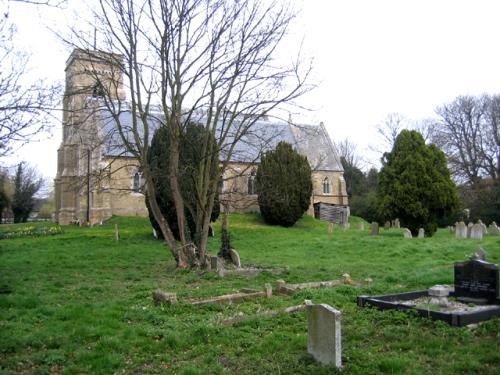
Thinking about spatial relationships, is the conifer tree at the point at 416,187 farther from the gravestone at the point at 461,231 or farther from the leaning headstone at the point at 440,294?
the leaning headstone at the point at 440,294

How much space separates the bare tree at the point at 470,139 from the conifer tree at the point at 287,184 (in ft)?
52.2

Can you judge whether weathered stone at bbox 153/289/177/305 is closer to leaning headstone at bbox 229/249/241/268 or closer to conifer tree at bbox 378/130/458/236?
leaning headstone at bbox 229/249/241/268

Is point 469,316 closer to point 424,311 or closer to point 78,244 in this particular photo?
point 424,311

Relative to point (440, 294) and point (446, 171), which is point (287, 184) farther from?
point (440, 294)

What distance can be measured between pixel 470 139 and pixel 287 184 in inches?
783

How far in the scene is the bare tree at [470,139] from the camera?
41750 mm

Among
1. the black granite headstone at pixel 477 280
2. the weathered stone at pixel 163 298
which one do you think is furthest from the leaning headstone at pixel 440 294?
the weathered stone at pixel 163 298

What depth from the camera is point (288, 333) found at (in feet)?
22.5

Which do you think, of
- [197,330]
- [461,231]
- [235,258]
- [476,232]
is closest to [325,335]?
[197,330]

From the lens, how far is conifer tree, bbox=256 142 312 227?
107ft

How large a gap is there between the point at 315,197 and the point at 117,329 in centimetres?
3744

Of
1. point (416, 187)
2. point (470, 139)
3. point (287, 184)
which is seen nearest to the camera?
point (416, 187)

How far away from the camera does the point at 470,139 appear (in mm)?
43219

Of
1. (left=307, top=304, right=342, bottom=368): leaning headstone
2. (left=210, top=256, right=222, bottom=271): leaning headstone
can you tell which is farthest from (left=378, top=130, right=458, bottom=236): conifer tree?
(left=307, top=304, right=342, bottom=368): leaning headstone
